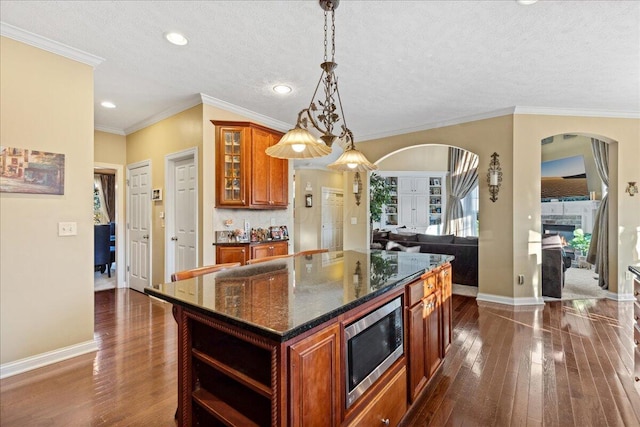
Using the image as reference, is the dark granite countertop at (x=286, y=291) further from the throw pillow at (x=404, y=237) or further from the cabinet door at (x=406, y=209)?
the cabinet door at (x=406, y=209)

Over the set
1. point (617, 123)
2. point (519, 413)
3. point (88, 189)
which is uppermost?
point (617, 123)

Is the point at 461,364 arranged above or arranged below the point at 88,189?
below

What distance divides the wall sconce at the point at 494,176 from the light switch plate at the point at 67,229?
15.6 feet

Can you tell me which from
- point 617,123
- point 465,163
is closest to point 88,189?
point 617,123

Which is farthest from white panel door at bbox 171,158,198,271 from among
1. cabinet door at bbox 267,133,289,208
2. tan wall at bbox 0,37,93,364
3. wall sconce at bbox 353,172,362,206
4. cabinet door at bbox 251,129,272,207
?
wall sconce at bbox 353,172,362,206

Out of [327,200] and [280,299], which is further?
[327,200]

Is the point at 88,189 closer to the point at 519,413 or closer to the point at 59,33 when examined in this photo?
the point at 59,33

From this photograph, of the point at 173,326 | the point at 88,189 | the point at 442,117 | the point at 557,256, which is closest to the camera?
the point at 88,189

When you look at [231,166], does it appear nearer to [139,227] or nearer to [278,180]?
[278,180]

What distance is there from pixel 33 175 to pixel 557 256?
579 cm

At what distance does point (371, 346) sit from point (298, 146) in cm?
128

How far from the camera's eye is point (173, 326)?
323cm

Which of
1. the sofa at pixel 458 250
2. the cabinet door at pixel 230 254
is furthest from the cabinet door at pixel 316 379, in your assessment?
the sofa at pixel 458 250

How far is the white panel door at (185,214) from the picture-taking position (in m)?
3.99
